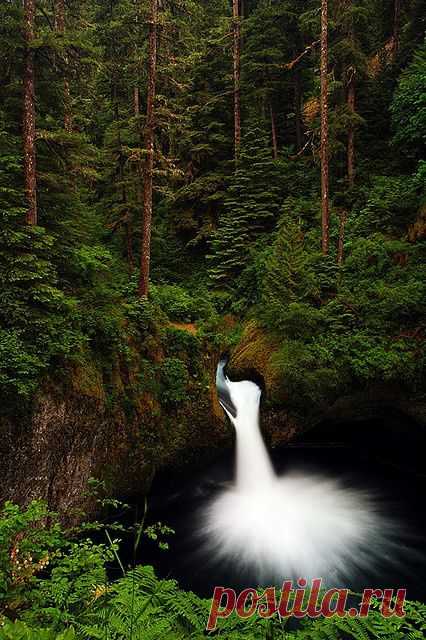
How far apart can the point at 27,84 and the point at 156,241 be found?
11.8 metres

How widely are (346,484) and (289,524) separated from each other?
7.97 feet

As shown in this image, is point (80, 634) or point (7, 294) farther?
point (7, 294)

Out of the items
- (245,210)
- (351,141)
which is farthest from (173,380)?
(351,141)

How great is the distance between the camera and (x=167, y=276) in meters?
18.1

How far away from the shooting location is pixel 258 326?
13039 millimetres

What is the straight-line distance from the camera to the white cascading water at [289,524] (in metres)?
7.33

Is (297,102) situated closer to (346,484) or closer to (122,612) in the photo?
(346,484)

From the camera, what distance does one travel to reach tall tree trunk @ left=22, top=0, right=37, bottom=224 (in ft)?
24.3

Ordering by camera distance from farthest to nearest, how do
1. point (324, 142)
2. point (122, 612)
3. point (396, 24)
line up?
point (396, 24) < point (324, 142) < point (122, 612)

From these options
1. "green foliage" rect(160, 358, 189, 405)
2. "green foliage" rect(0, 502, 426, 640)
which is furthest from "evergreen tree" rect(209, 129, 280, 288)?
"green foliage" rect(0, 502, 426, 640)

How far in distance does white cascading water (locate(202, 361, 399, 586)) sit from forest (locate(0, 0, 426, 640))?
3.98 feet

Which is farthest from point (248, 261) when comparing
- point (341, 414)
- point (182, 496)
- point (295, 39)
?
point (295, 39)

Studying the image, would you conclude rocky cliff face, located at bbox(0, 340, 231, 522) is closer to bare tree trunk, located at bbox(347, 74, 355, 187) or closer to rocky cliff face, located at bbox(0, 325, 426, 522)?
rocky cliff face, located at bbox(0, 325, 426, 522)

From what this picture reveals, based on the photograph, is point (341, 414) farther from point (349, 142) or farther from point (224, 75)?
point (224, 75)
